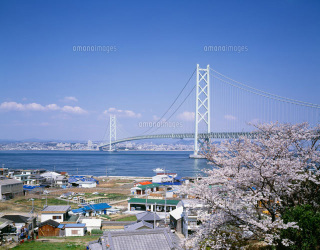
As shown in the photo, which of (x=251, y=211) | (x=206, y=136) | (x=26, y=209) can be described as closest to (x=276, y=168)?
(x=251, y=211)

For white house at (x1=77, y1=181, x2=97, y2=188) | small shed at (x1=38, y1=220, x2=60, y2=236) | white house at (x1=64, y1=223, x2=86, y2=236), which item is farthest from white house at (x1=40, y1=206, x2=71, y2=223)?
white house at (x1=77, y1=181, x2=97, y2=188)

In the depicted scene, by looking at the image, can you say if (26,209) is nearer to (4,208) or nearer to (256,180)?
(4,208)

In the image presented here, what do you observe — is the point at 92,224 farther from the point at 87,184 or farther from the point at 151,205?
the point at 87,184

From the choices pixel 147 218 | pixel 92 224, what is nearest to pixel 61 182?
pixel 92 224

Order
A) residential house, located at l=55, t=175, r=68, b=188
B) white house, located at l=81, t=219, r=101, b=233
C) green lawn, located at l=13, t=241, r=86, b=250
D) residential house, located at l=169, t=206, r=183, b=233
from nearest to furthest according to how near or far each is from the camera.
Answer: green lawn, located at l=13, t=241, r=86, b=250
residential house, located at l=169, t=206, r=183, b=233
white house, located at l=81, t=219, r=101, b=233
residential house, located at l=55, t=175, r=68, b=188

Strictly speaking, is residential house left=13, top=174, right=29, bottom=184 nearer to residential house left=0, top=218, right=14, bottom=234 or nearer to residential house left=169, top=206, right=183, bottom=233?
residential house left=0, top=218, right=14, bottom=234

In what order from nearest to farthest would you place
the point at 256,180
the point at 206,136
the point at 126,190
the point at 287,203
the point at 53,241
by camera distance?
the point at 256,180, the point at 287,203, the point at 53,241, the point at 126,190, the point at 206,136
